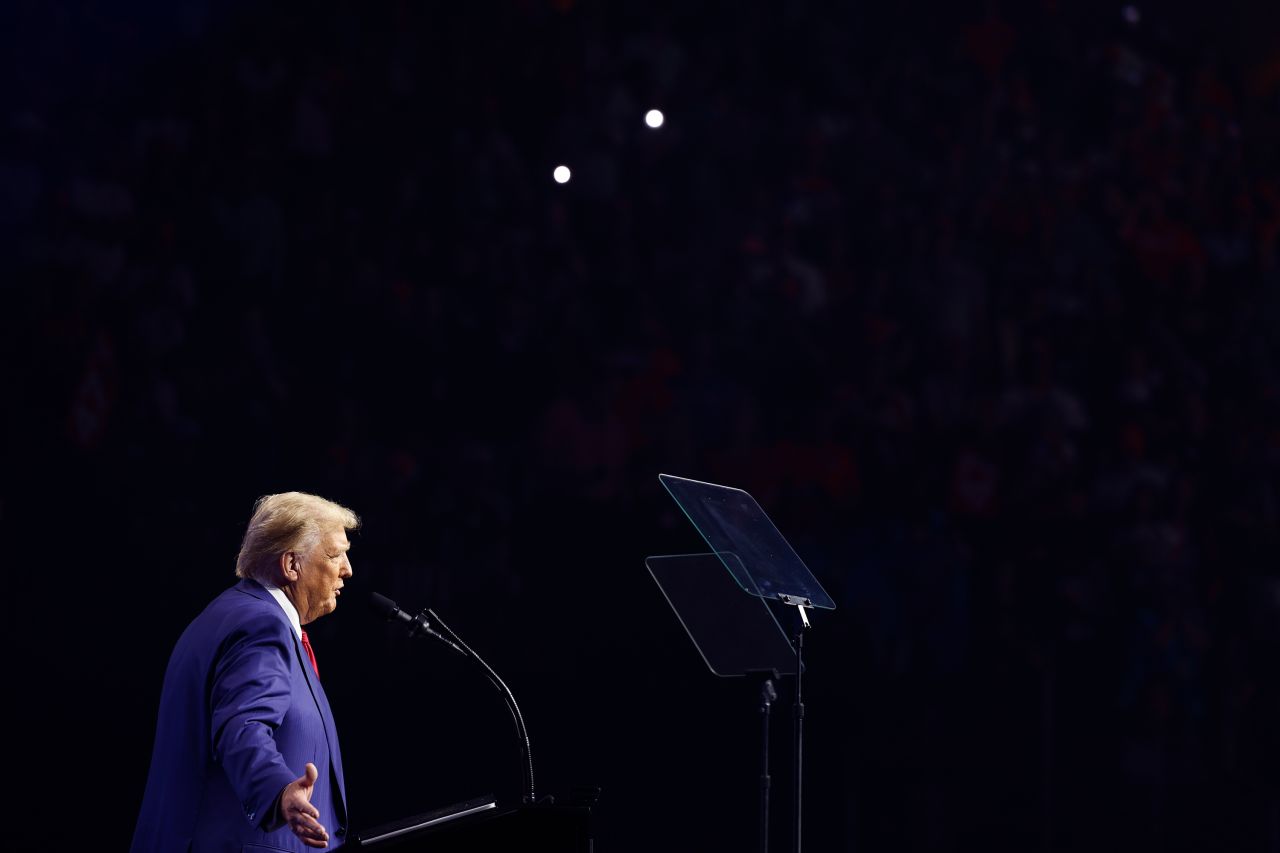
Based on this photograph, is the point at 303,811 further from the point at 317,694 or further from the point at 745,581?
the point at 745,581

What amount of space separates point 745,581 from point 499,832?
509mm

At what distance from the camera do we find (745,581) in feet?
5.98

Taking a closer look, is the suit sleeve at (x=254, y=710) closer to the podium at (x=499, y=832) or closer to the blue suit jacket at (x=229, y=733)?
the blue suit jacket at (x=229, y=733)

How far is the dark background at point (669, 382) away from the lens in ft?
13.2

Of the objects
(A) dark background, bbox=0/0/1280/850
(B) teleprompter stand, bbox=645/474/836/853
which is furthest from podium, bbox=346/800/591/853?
(A) dark background, bbox=0/0/1280/850

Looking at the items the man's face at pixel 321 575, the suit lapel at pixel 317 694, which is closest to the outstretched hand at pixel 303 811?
the suit lapel at pixel 317 694

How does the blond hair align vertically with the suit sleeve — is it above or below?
above

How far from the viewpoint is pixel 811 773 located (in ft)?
13.9

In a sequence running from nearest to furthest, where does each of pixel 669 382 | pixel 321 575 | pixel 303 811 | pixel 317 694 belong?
1. pixel 303 811
2. pixel 317 694
3. pixel 321 575
4. pixel 669 382

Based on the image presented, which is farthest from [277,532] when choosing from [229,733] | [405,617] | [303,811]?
[303,811]

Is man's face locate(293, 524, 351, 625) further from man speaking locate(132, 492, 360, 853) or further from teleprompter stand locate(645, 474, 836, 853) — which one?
teleprompter stand locate(645, 474, 836, 853)

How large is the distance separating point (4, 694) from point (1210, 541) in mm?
4227

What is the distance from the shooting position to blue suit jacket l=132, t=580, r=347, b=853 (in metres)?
1.59

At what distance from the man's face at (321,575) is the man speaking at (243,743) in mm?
50
